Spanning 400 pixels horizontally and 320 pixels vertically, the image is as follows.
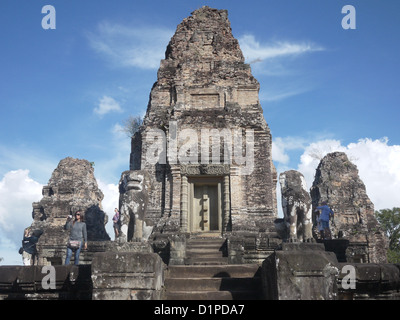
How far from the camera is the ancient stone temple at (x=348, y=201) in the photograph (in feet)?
74.9

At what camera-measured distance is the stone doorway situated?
1380 cm

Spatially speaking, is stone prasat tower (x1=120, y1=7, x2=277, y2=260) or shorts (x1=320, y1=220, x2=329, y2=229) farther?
shorts (x1=320, y1=220, x2=329, y2=229)

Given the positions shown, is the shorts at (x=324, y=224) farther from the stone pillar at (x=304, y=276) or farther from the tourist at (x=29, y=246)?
the tourist at (x=29, y=246)

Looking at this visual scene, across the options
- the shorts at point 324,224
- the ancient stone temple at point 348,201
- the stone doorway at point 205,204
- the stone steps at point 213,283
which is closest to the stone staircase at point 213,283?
the stone steps at point 213,283

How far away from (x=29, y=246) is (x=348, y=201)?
20.3 metres

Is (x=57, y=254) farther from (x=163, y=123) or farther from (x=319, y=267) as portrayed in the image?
(x=319, y=267)

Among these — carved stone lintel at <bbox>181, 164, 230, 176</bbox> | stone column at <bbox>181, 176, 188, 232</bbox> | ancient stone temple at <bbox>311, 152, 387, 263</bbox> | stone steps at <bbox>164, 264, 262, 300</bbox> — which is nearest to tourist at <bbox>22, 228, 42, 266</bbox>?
stone column at <bbox>181, 176, 188, 232</bbox>

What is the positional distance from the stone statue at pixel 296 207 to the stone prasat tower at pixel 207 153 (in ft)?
7.05

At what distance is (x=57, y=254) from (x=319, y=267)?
13.6 metres

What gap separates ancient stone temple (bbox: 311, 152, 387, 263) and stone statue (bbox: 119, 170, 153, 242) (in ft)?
54.8

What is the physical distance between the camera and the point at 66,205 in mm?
21172

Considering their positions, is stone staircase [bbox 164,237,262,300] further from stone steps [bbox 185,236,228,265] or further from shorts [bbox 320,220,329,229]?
shorts [bbox 320,220,329,229]

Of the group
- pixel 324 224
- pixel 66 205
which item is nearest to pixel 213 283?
pixel 324 224
